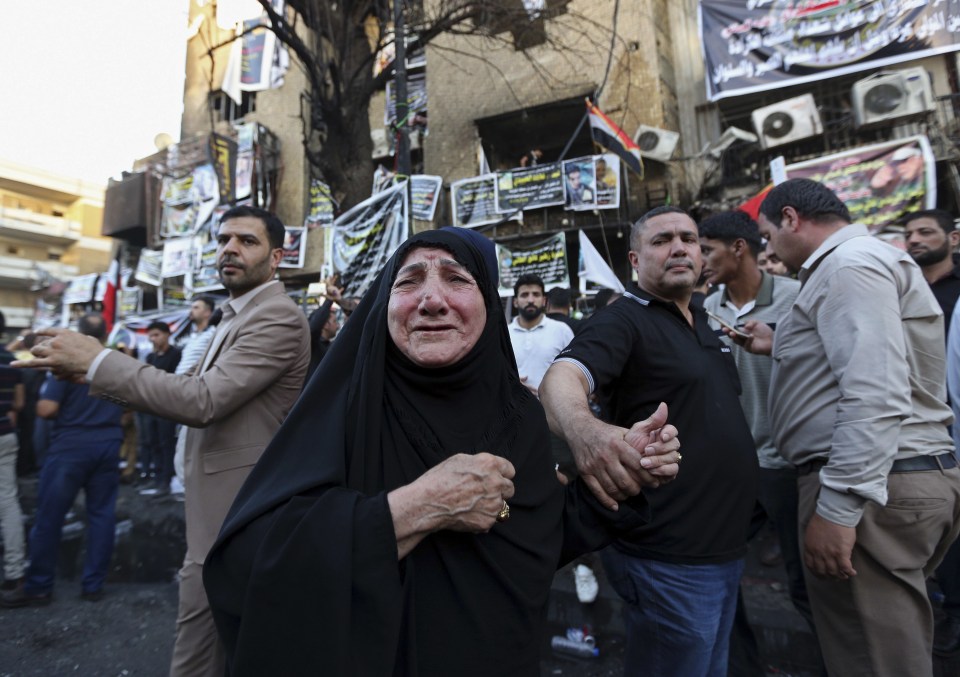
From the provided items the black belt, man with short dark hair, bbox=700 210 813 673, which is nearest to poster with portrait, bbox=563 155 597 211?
man with short dark hair, bbox=700 210 813 673

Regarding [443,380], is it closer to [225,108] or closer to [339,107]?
[339,107]

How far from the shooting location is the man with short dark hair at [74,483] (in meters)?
3.77

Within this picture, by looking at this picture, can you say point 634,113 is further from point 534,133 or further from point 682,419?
point 682,419

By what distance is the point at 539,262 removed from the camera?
10.4m

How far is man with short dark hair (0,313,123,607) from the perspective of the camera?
12.4ft

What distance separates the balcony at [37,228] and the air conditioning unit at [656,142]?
32527 mm

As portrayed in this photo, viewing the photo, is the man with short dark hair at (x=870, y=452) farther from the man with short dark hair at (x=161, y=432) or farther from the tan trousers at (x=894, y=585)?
the man with short dark hair at (x=161, y=432)

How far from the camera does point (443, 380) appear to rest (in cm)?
125

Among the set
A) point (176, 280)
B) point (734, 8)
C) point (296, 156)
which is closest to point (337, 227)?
point (734, 8)

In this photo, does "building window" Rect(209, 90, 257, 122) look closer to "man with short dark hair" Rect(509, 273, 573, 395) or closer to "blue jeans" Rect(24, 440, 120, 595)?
"blue jeans" Rect(24, 440, 120, 595)

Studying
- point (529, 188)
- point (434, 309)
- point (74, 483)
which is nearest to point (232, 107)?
point (529, 188)

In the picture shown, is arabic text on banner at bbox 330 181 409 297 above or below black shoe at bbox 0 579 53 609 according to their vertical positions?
above

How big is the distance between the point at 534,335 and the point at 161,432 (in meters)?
5.53

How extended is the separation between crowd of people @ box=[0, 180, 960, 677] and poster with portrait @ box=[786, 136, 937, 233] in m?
6.30
